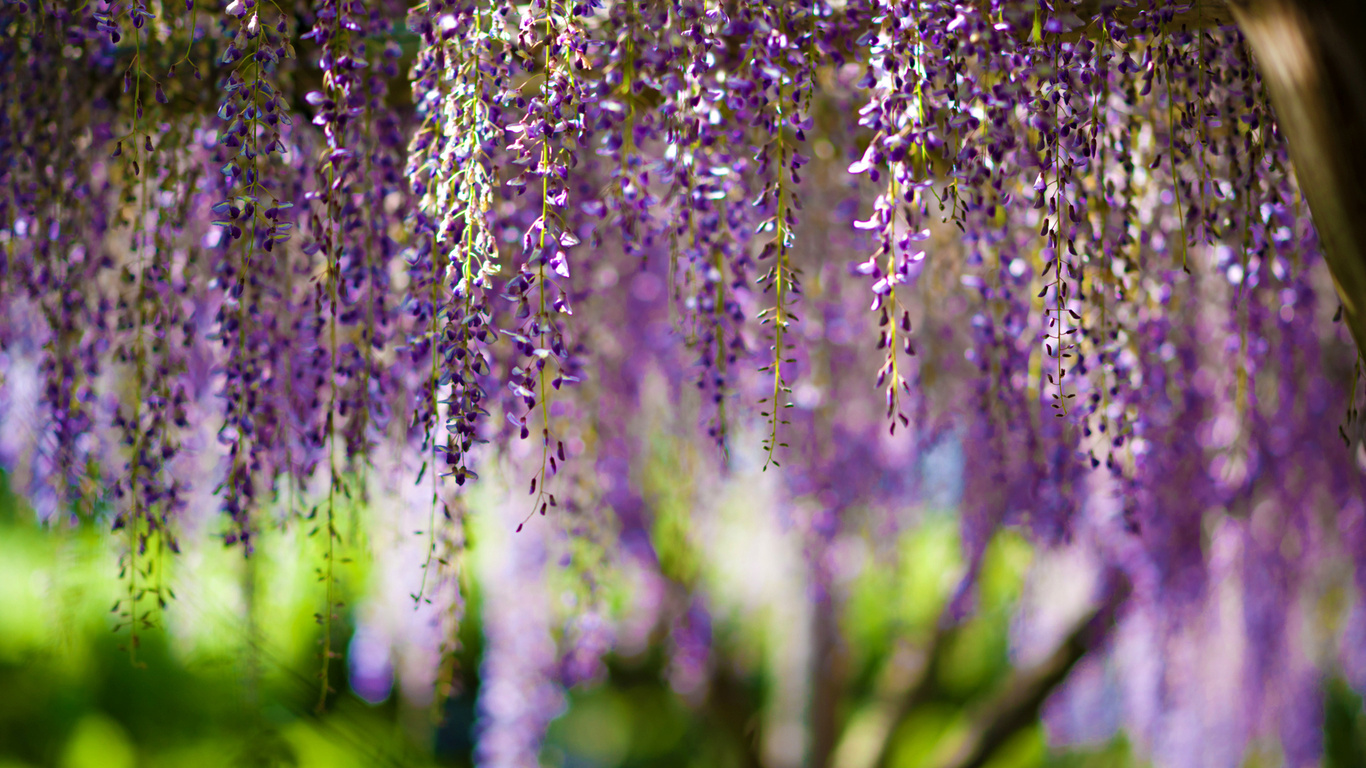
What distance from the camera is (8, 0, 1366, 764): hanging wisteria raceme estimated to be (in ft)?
4.22

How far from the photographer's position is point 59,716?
4.41 meters

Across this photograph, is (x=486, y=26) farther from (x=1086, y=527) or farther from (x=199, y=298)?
(x=1086, y=527)

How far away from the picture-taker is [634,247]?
1623 millimetres

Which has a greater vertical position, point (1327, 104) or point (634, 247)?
point (1327, 104)

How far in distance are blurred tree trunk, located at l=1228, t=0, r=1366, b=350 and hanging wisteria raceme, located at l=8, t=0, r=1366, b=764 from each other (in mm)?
187

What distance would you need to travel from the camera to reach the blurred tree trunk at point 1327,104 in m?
1.09

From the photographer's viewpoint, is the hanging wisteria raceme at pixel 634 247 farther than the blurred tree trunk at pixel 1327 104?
Yes

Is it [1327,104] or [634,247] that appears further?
[634,247]

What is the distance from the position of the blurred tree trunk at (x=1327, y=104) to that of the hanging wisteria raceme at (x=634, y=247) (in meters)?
0.19

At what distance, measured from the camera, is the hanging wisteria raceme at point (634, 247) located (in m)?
1.29

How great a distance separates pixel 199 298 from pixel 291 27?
3.30 ft

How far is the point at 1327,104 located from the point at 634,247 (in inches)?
40.5

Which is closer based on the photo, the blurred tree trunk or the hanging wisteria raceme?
the blurred tree trunk

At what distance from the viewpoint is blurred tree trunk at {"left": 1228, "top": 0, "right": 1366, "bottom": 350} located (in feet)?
3.59
